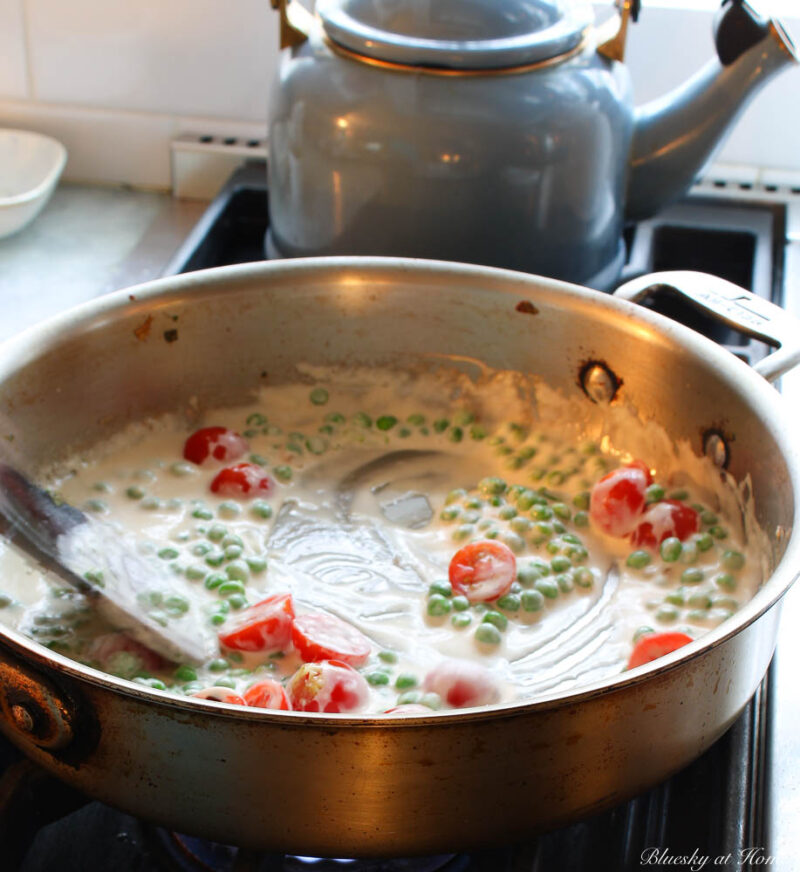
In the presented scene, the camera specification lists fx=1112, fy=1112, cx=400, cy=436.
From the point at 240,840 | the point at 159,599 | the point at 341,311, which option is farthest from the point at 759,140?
the point at 240,840

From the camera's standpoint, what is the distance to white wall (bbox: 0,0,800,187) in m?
1.30

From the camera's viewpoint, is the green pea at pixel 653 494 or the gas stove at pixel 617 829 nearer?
the gas stove at pixel 617 829

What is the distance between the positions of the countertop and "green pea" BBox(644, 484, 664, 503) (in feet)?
1.86

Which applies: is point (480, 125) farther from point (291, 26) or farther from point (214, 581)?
point (214, 581)

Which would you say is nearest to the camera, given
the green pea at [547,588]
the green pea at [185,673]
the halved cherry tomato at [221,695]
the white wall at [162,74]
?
the halved cherry tomato at [221,695]

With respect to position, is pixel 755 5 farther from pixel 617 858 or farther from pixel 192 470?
pixel 617 858

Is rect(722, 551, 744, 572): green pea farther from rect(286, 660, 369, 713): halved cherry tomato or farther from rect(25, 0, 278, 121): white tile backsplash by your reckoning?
rect(25, 0, 278, 121): white tile backsplash

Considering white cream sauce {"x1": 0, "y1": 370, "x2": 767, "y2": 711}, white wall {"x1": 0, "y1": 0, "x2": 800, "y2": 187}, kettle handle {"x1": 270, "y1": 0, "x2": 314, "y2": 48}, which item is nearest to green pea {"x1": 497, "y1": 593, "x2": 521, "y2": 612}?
white cream sauce {"x1": 0, "y1": 370, "x2": 767, "y2": 711}

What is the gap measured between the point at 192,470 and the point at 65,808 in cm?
35

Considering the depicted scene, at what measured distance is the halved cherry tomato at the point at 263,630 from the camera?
759 mm

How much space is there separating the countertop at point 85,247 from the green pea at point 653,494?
0.57 metres

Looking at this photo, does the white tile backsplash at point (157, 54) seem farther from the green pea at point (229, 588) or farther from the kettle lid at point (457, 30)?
the green pea at point (229, 588)

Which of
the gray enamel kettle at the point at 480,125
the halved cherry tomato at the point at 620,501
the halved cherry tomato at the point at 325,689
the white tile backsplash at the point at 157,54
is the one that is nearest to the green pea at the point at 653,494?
the halved cherry tomato at the point at 620,501

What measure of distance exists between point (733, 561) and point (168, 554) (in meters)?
0.43
